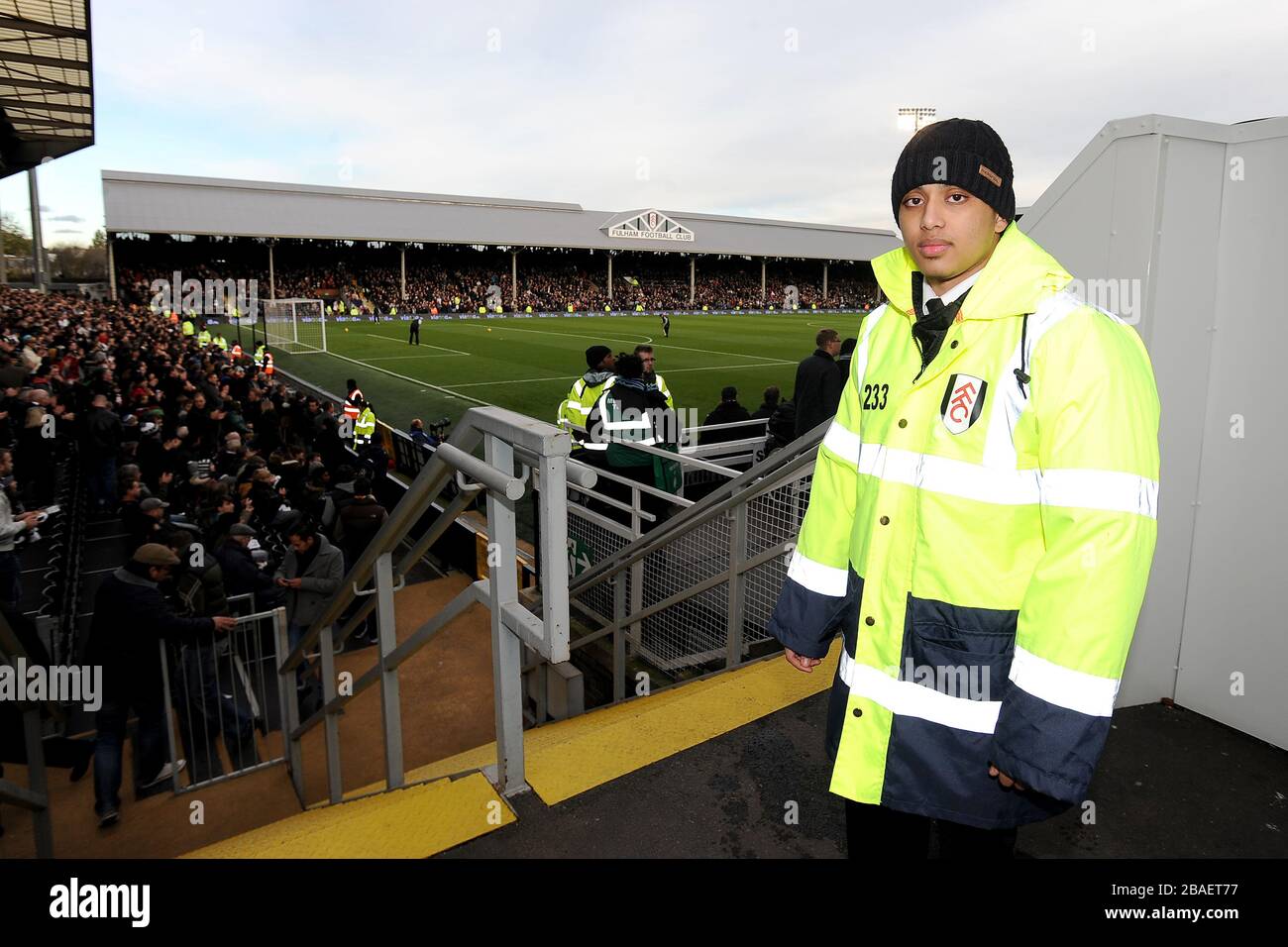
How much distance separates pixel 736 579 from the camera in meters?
4.51

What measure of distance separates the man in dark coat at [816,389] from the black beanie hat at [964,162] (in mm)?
5095

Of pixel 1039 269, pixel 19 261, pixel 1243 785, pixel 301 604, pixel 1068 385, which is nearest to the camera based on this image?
pixel 1068 385

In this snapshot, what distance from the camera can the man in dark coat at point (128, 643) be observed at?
498 centimetres

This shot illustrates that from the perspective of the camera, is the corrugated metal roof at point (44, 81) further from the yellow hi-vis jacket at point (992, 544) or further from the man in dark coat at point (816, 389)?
the yellow hi-vis jacket at point (992, 544)

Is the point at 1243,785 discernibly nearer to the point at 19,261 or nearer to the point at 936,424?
the point at 936,424

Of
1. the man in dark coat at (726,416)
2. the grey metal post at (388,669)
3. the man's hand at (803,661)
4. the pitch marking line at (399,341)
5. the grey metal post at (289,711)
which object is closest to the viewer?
the man's hand at (803,661)

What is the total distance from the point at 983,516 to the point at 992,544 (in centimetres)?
5

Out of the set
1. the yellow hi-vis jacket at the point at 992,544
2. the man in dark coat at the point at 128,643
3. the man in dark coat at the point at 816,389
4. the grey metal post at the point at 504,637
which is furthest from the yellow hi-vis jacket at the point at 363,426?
the yellow hi-vis jacket at the point at 992,544

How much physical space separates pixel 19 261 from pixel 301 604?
3099 inches

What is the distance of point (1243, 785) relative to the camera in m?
2.62

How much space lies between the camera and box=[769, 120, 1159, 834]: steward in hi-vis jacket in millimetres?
1388

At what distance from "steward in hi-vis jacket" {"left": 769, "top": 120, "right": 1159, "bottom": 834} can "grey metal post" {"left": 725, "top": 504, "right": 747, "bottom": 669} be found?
8.56ft

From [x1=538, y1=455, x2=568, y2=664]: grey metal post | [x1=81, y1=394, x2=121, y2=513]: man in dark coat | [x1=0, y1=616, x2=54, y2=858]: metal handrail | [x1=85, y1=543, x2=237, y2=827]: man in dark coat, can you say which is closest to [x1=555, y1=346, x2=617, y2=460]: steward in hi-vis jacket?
[x1=85, y1=543, x2=237, y2=827]: man in dark coat
